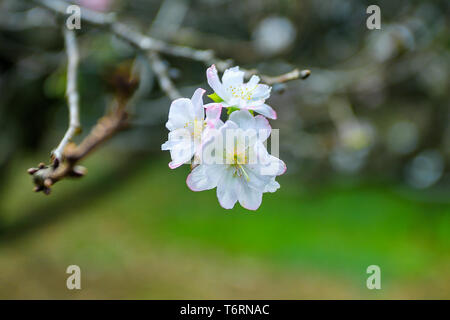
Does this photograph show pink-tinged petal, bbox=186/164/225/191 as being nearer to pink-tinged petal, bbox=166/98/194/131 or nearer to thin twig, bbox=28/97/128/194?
pink-tinged petal, bbox=166/98/194/131

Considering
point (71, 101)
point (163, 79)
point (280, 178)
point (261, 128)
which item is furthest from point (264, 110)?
point (280, 178)

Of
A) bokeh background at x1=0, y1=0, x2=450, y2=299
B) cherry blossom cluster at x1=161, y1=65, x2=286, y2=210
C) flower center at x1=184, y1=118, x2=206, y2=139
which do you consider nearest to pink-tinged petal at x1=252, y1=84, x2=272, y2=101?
cherry blossom cluster at x1=161, y1=65, x2=286, y2=210

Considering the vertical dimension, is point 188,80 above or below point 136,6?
below

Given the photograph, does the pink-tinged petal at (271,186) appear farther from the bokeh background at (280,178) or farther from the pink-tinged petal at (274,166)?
the bokeh background at (280,178)

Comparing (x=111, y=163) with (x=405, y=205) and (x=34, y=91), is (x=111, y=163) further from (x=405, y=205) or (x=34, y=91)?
(x=405, y=205)

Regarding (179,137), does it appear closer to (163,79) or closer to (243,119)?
(243,119)

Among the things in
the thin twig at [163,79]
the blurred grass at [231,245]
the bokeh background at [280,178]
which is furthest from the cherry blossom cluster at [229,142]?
the blurred grass at [231,245]

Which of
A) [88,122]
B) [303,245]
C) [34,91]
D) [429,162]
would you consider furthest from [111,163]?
[429,162]
